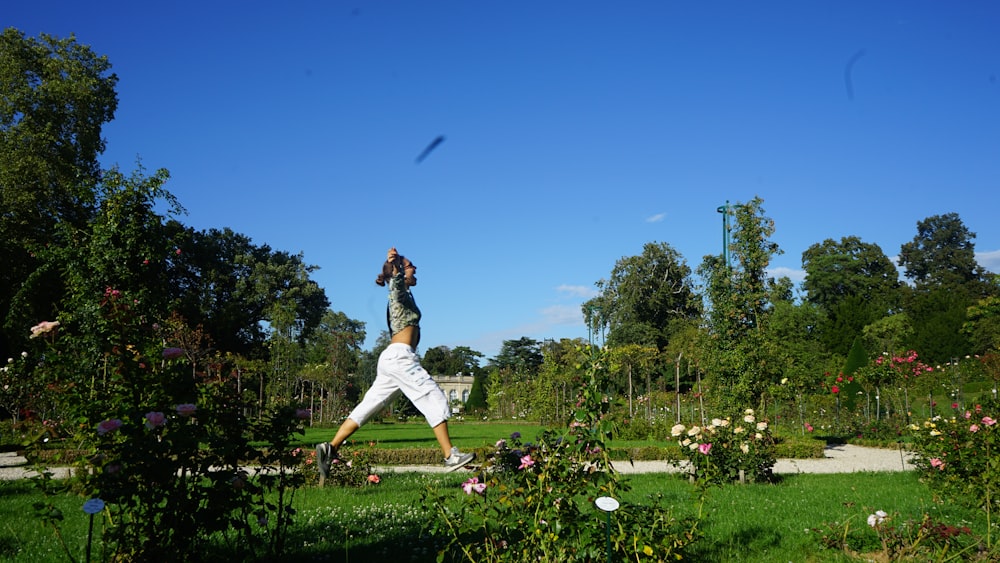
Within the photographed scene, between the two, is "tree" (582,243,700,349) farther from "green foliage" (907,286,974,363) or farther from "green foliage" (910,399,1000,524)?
"green foliage" (910,399,1000,524)

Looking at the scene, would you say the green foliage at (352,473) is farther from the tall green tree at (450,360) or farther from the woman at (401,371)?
the tall green tree at (450,360)

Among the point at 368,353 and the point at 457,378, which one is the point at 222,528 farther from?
the point at 368,353

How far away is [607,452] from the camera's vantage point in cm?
359

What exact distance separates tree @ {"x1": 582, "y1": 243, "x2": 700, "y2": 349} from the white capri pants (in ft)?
140

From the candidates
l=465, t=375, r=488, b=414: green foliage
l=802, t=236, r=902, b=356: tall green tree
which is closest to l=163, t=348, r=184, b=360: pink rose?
l=465, t=375, r=488, b=414: green foliage

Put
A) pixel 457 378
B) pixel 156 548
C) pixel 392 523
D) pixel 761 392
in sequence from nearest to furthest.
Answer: pixel 156 548 → pixel 392 523 → pixel 761 392 → pixel 457 378

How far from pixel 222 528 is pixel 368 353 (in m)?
87.0

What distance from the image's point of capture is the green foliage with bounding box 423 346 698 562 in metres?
3.40

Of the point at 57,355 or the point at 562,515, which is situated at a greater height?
the point at 57,355

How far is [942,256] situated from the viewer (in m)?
64.9

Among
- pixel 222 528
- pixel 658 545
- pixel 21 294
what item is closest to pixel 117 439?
pixel 222 528

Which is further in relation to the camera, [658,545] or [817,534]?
[817,534]

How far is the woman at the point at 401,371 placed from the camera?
5.09m

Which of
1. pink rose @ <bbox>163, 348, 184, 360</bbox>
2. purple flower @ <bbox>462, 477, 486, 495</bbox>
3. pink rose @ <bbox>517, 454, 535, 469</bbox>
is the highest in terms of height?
pink rose @ <bbox>163, 348, 184, 360</bbox>
